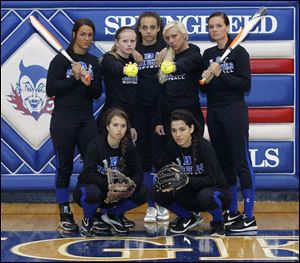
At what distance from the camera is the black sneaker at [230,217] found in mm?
4816

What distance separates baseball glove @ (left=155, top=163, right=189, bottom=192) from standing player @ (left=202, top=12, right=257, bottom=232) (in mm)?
423

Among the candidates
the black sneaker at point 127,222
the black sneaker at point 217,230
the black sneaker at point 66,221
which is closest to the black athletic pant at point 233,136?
the black sneaker at point 217,230

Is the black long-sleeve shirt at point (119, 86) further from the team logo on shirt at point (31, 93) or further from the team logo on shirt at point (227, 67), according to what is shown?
the team logo on shirt at point (31, 93)

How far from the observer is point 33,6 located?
229 inches

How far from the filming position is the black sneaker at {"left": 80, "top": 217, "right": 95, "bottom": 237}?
4.63m

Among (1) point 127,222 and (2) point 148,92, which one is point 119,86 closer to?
A: (2) point 148,92

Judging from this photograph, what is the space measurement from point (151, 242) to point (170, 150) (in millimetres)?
662

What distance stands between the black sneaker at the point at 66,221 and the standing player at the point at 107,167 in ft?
0.54

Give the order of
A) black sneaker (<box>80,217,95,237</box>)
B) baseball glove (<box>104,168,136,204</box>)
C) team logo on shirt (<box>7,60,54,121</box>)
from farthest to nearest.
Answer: team logo on shirt (<box>7,60,54,121</box>), black sneaker (<box>80,217,95,237</box>), baseball glove (<box>104,168,136,204</box>)

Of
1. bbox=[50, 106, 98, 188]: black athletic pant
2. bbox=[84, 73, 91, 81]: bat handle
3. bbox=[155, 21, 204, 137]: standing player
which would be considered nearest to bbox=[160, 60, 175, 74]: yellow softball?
bbox=[155, 21, 204, 137]: standing player

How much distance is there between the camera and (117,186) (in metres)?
4.52

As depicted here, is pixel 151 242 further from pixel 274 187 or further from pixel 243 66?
pixel 274 187

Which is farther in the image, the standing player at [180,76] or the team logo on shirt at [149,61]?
the team logo on shirt at [149,61]

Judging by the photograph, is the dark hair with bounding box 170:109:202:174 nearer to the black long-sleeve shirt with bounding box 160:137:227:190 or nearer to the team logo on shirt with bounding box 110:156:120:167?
the black long-sleeve shirt with bounding box 160:137:227:190
